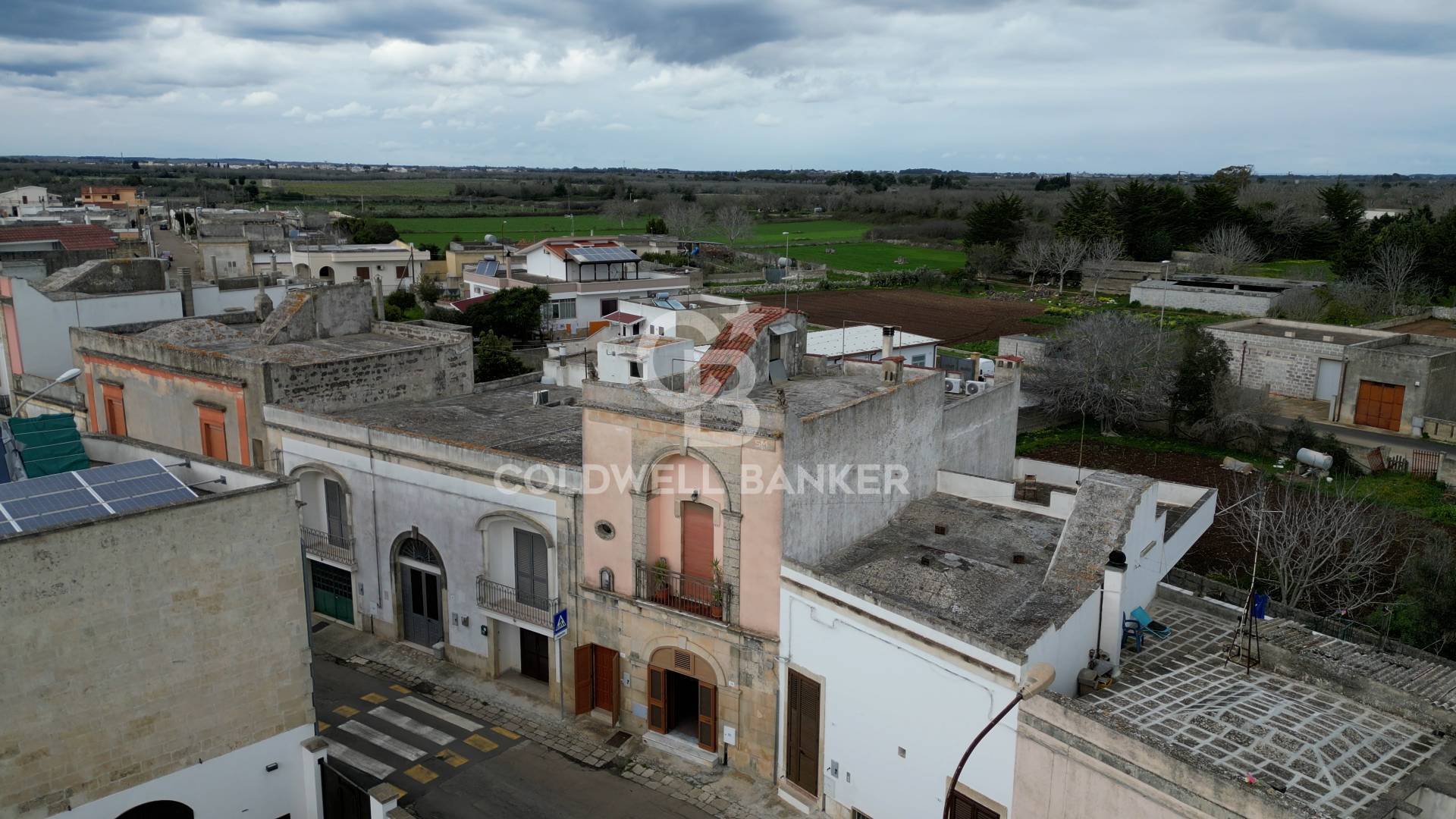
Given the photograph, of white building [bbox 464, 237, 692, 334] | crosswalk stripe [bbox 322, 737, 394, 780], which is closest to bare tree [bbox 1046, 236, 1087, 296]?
white building [bbox 464, 237, 692, 334]

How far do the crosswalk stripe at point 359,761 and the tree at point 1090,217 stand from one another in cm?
8387

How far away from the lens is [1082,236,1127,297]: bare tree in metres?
85.7

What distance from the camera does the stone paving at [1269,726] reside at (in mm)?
12133

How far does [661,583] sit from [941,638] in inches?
244

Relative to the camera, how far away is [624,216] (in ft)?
498

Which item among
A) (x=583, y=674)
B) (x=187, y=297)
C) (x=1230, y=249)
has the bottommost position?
(x=583, y=674)

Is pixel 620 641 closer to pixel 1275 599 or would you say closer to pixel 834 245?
pixel 1275 599

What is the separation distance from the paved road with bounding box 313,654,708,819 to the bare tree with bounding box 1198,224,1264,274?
82.7 meters

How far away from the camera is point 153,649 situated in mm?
12789

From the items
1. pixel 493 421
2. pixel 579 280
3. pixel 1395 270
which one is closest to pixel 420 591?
pixel 493 421

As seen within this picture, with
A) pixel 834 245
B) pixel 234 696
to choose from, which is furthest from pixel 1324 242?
pixel 234 696

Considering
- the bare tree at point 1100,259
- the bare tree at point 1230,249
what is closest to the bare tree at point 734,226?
the bare tree at point 1100,259

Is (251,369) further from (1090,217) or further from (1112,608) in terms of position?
(1090,217)

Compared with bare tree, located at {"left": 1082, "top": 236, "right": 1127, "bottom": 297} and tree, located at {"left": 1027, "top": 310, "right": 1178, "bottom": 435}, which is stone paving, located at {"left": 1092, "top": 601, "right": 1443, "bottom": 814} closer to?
tree, located at {"left": 1027, "top": 310, "right": 1178, "bottom": 435}
